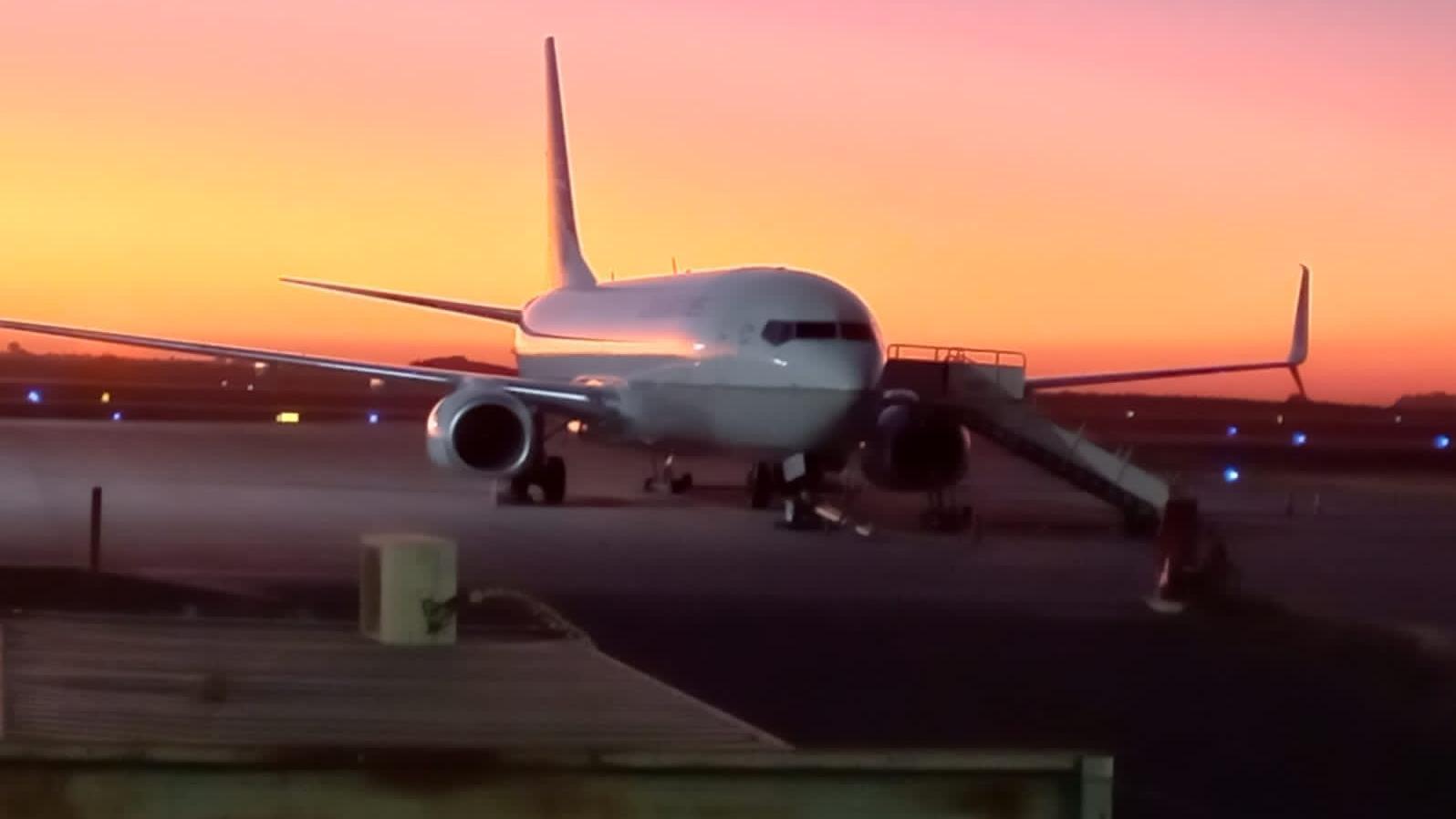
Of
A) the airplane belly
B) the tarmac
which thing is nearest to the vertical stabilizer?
the tarmac

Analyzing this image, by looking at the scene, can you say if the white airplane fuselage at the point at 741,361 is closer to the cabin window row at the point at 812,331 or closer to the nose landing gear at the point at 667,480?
the cabin window row at the point at 812,331

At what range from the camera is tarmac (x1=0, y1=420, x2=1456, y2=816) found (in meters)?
Result: 11.0

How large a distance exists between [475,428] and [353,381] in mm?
93237

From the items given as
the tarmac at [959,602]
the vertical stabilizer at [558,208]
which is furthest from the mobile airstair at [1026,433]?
the vertical stabilizer at [558,208]

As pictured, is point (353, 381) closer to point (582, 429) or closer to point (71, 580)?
point (582, 429)

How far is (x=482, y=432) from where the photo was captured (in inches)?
1039

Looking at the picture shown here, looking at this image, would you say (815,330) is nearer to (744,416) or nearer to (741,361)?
(741,361)

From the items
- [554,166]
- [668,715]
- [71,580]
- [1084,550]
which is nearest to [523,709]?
[668,715]

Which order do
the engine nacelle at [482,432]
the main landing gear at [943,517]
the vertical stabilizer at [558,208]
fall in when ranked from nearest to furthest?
the main landing gear at [943,517], the engine nacelle at [482,432], the vertical stabilizer at [558,208]

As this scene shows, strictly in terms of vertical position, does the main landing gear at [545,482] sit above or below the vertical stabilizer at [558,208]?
below

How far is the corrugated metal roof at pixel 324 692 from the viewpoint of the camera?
807cm

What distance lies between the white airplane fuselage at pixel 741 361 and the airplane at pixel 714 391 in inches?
0.8

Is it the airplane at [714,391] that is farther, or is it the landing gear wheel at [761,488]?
the landing gear wheel at [761,488]

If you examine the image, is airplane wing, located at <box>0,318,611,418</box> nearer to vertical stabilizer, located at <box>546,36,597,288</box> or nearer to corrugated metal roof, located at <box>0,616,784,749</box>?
vertical stabilizer, located at <box>546,36,597,288</box>
